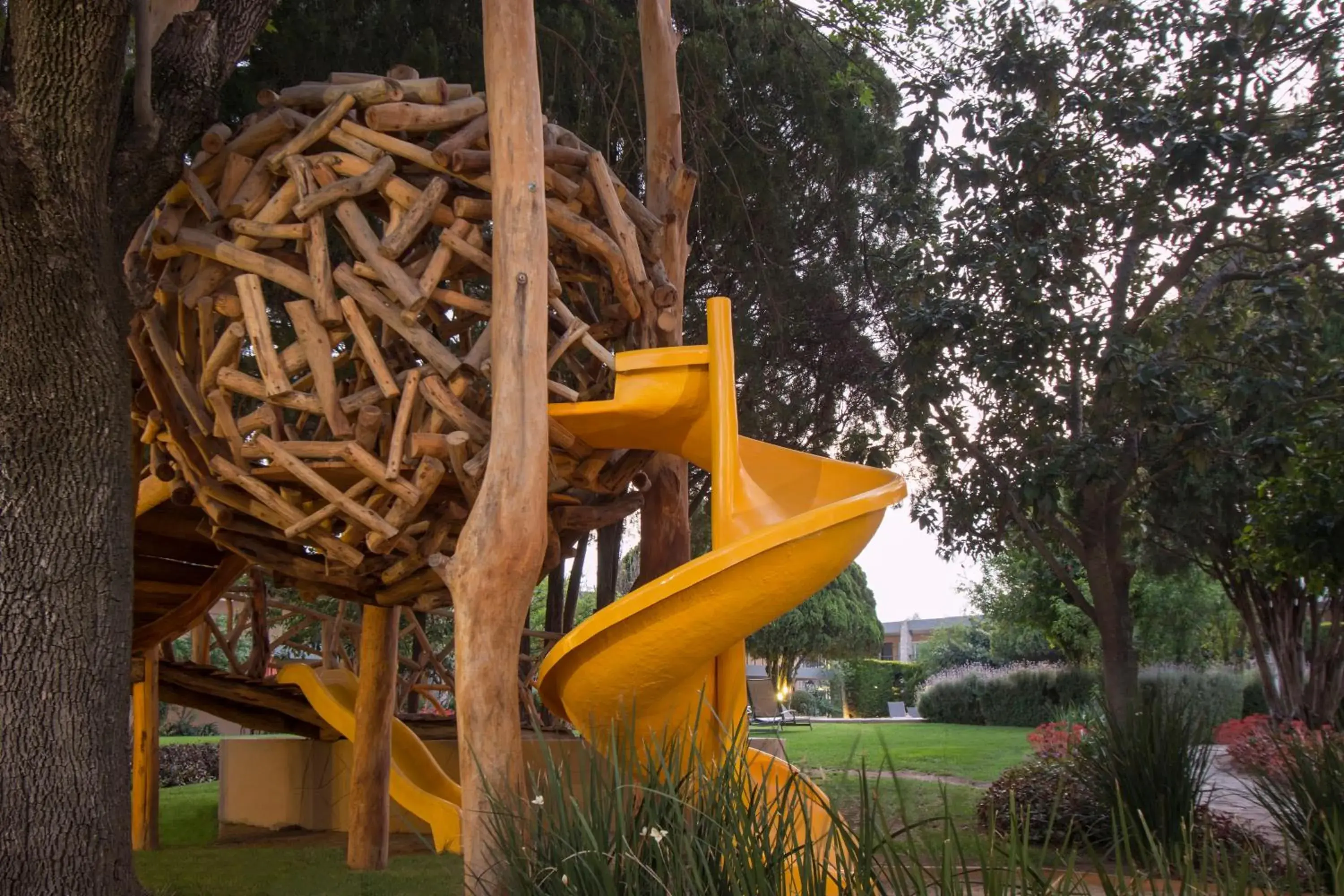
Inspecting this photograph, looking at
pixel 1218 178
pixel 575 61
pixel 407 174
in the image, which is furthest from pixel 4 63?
pixel 1218 178

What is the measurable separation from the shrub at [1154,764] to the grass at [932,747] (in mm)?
2204

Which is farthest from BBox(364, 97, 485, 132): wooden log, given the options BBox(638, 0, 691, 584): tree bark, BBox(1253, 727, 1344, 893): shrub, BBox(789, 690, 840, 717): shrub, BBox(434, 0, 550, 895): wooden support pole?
BBox(789, 690, 840, 717): shrub

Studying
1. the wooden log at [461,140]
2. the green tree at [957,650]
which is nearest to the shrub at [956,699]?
the green tree at [957,650]

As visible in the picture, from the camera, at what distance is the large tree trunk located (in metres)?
4.14

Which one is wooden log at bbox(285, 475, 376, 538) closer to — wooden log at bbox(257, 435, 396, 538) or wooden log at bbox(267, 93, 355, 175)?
wooden log at bbox(257, 435, 396, 538)

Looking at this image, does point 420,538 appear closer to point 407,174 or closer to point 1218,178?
point 407,174

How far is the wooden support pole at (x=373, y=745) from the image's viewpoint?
6625 mm

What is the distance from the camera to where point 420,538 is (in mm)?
4910

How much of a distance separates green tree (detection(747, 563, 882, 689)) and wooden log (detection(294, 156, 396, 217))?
24166 millimetres

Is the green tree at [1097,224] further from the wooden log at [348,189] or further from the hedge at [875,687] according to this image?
the hedge at [875,687]

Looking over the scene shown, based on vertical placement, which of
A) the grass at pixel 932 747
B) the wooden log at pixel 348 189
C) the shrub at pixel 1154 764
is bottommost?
the grass at pixel 932 747

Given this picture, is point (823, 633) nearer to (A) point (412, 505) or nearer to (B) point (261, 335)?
(A) point (412, 505)

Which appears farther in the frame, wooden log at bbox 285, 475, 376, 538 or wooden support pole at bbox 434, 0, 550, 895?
wooden log at bbox 285, 475, 376, 538

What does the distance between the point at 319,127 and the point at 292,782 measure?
22.2ft
